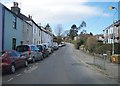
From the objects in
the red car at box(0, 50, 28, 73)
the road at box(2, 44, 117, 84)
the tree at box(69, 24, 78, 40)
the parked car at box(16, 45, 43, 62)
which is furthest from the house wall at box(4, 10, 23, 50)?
the tree at box(69, 24, 78, 40)

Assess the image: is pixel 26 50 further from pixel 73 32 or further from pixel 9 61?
pixel 73 32

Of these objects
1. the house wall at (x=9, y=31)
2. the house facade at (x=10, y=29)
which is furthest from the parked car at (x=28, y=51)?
the house wall at (x=9, y=31)

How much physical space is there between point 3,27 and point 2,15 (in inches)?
49.1

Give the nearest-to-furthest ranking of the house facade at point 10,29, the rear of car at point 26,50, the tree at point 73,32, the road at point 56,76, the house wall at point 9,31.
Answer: the road at point 56,76, the rear of car at point 26,50, the house facade at point 10,29, the house wall at point 9,31, the tree at point 73,32

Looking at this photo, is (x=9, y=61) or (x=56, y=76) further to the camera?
(x=9, y=61)

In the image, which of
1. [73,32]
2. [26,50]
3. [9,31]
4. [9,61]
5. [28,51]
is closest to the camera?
[9,61]

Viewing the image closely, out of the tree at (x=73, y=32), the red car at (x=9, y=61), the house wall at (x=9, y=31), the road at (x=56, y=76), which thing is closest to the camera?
the road at (x=56, y=76)

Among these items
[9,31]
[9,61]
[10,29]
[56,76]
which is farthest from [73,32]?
[56,76]

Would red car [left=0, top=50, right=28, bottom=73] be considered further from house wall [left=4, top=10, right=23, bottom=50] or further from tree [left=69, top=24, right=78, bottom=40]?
tree [left=69, top=24, right=78, bottom=40]

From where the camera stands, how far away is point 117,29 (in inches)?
2566

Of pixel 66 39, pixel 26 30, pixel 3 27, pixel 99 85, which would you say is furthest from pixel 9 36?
pixel 66 39

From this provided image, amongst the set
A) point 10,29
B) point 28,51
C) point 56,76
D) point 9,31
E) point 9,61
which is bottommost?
point 56,76

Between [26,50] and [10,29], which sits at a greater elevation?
[10,29]

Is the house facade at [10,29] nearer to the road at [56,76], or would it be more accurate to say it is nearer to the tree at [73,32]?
the road at [56,76]
